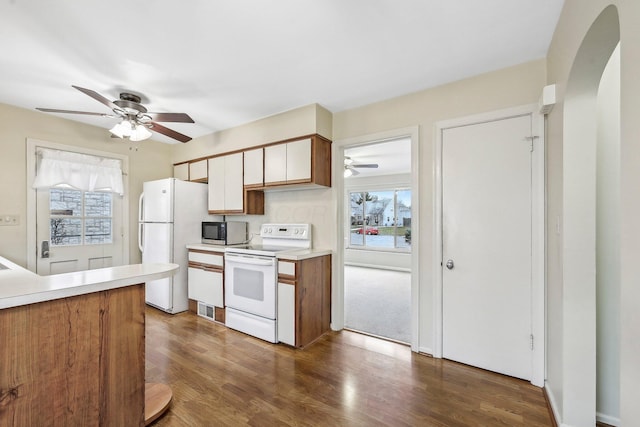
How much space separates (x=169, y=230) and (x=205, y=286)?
2.94 feet

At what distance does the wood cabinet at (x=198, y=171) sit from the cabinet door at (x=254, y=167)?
0.89m

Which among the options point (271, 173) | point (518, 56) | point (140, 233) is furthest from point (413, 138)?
point (140, 233)

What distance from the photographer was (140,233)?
3965 millimetres

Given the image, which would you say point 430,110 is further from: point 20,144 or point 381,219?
point 381,219

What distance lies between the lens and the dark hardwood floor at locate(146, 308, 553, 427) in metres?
1.76

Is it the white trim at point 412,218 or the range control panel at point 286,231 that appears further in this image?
the range control panel at point 286,231

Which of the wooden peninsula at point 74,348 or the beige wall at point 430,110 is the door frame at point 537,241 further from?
the wooden peninsula at point 74,348

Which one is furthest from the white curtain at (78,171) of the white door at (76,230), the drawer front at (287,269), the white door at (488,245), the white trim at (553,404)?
the white trim at (553,404)

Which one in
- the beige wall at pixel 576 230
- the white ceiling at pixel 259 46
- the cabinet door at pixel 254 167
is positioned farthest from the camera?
the cabinet door at pixel 254 167

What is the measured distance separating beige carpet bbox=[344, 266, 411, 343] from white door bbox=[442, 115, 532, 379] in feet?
2.38

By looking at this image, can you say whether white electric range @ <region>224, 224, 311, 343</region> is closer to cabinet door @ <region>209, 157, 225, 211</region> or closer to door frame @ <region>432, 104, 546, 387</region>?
cabinet door @ <region>209, 157, 225, 211</region>

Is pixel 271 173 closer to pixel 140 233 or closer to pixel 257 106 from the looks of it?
pixel 257 106

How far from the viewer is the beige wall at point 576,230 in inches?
33.0

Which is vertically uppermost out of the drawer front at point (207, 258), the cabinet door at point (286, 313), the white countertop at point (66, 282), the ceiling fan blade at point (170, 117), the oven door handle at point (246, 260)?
the ceiling fan blade at point (170, 117)
